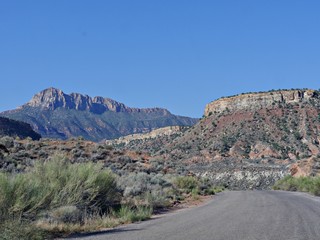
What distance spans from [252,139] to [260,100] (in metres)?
25.5

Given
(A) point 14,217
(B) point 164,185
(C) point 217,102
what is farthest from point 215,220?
(C) point 217,102

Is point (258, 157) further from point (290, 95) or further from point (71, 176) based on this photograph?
point (71, 176)

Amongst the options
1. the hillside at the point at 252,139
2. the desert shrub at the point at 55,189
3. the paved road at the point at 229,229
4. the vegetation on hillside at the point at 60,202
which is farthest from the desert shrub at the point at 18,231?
the hillside at the point at 252,139

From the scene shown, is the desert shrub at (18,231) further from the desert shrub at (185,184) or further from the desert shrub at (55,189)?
the desert shrub at (185,184)

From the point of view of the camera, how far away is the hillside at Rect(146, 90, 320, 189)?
8450 centimetres

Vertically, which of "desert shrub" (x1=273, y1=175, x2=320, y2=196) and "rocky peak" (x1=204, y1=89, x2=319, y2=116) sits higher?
"rocky peak" (x1=204, y1=89, x2=319, y2=116)

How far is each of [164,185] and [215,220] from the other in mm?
17233

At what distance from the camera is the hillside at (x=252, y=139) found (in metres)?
84.5

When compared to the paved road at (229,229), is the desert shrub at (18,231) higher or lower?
higher

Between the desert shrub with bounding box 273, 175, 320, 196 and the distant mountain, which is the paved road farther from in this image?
the distant mountain

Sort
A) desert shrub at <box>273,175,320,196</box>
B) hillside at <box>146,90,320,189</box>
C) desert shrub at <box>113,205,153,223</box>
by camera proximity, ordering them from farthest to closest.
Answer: hillside at <box>146,90,320,189</box> < desert shrub at <box>273,175,320,196</box> < desert shrub at <box>113,205,153,223</box>

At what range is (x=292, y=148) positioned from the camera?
103688 mm

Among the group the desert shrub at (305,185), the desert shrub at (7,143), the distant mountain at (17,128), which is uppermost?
the distant mountain at (17,128)

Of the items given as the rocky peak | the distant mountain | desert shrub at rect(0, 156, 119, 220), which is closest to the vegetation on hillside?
desert shrub at rect(0, 156, 119, 220)
